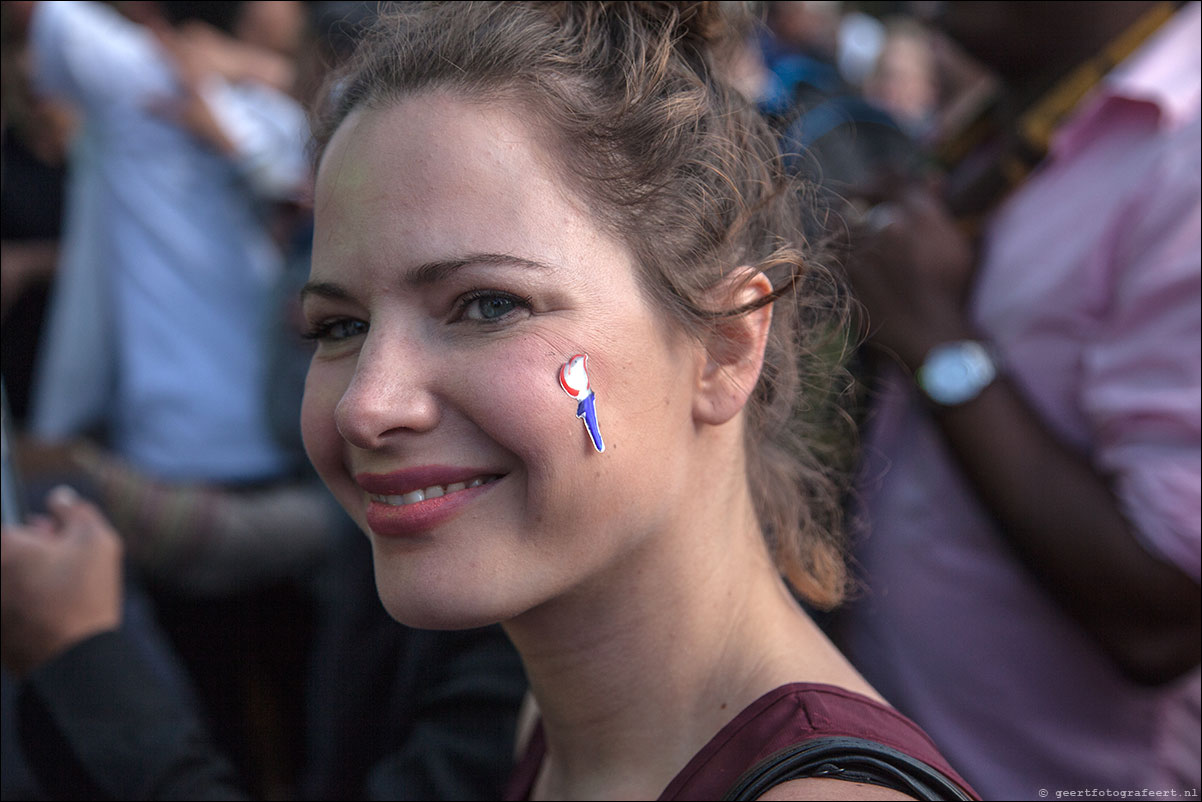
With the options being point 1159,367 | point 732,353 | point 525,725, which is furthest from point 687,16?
point 525,725

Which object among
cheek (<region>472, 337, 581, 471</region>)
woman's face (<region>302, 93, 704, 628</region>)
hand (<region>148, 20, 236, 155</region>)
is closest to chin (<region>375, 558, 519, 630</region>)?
woman's face (<region>302, 93, 704, 628</region>)

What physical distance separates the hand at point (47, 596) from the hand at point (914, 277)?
4.52 feet

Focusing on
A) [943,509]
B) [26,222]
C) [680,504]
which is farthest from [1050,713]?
[26,222]

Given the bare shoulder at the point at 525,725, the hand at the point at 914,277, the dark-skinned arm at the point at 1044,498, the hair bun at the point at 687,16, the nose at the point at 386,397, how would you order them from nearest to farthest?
the nose at the point at 386,397
the hair bun at the point at 687,16
the dark-skinned arm at the point at 1044,498
the bare shoulder at the point at 525,725
the hand at the point at 914,277

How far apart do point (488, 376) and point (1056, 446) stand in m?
0.99

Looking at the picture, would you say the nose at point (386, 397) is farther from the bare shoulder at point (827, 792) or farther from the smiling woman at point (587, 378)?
the bare shoulder at point (827, 792)

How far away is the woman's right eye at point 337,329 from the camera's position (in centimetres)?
132

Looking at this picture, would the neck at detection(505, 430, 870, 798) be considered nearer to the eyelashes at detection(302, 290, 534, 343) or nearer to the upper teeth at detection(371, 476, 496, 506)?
the upper teeth at detection(371, 476, 496, 506)

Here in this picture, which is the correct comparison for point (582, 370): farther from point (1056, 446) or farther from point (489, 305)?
point (1056, 446)

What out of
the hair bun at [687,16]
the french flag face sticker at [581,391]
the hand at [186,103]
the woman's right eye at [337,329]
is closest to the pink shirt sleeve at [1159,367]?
the hair bun at [687,16]

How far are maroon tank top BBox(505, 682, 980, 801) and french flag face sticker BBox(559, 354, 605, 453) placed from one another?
1.23 ft

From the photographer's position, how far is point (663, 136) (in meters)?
1.33

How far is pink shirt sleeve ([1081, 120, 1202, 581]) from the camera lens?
146cm

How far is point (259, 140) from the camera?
3.04 m
